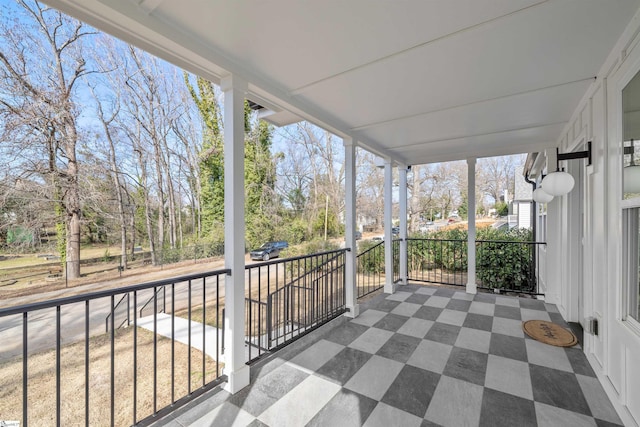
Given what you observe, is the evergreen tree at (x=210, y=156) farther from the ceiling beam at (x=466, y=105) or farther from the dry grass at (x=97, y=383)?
the ceiling beam at (x=466, y=105)

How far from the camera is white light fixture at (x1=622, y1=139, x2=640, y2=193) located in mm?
1583

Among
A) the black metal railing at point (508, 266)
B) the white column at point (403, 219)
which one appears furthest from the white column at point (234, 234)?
the black metal railing at point (508, 266)

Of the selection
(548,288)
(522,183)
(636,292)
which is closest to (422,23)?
(636,292)

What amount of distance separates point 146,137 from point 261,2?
38.5 feet

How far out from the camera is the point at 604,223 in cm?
196

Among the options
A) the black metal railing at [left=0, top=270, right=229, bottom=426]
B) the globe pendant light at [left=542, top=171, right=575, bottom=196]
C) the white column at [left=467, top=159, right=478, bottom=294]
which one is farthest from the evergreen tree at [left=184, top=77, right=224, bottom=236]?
the globe pendant light at [left=542, top=171, right=575, bottom=196]

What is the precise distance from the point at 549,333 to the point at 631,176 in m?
2.15

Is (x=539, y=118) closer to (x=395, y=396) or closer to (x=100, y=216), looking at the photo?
(x=395, y=396)

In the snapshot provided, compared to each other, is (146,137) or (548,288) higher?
(146,137)

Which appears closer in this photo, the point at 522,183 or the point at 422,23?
the point at 422,23

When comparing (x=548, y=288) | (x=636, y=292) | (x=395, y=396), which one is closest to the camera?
(x=636, y=292)

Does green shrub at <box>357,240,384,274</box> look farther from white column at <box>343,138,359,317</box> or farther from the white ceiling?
the white ceiling

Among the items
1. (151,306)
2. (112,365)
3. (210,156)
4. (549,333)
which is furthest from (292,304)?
(210,156)

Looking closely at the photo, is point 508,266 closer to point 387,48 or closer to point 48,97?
point 387,48
